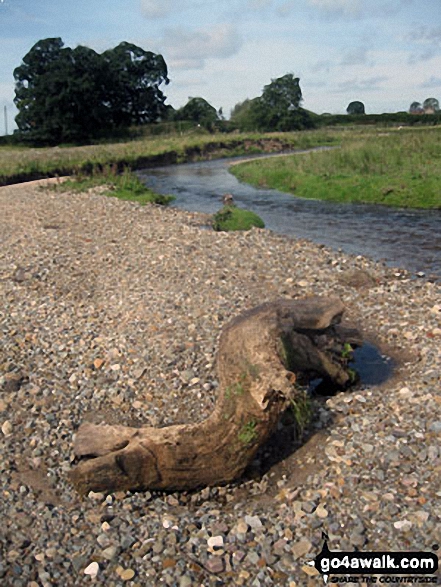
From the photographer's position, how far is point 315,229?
22.7 meters

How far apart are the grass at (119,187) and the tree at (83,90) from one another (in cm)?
4244

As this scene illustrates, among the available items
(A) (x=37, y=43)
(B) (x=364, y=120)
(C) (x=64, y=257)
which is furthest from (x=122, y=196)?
(B) (x=364, y=120)

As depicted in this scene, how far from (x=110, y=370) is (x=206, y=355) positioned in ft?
5.28

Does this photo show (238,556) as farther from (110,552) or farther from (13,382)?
(13,382)

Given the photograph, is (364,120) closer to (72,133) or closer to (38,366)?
(72,133)

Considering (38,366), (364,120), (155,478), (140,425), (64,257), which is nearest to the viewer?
(155,478)

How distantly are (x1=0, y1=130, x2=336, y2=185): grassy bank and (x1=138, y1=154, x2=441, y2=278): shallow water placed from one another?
680cm

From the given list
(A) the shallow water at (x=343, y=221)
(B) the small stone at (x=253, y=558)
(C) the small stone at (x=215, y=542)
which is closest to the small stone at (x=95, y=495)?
(C) the small stone at (x=215, y=542)

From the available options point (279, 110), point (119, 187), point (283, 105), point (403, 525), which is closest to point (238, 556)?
point (403, 525)

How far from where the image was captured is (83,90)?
2995 inches

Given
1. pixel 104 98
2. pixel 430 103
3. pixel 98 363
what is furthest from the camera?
pixel 430 103

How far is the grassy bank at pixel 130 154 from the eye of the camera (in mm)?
38062

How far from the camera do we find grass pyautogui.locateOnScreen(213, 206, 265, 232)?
2131 centimetres

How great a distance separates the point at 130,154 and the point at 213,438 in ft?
144
